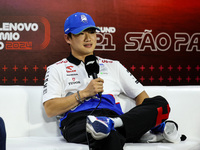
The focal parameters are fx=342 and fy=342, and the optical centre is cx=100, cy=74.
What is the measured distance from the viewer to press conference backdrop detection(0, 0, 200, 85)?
336 cm

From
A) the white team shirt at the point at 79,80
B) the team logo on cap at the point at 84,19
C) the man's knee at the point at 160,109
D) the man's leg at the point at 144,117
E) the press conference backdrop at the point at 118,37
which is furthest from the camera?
the press conference backdrop at the point at 118,37

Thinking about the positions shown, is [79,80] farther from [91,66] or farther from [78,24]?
[78,24]

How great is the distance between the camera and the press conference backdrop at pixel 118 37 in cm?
336

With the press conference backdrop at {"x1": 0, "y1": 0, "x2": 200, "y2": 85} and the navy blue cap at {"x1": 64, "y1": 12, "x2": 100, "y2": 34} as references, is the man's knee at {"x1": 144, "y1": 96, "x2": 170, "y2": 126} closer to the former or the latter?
the navy blue cap at {"x1": 64, "y1": 12, "x2": 100, "y2": 34}

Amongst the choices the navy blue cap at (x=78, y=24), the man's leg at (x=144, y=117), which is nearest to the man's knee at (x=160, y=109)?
the man's leg at (x=144, y=117)

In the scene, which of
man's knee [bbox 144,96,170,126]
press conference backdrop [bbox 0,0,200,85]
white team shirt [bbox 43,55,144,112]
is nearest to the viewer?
man's knee [bbox 144,96,170,126]

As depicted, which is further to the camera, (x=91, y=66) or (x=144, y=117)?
(x=91, y=66)

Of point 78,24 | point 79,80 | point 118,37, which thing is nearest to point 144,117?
point 79,80

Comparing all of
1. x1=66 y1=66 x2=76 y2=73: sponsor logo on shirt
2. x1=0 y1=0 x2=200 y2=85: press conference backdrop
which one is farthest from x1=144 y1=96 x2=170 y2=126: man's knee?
x1=0 y1=0 x2=200 y2=85: press conference backdrop

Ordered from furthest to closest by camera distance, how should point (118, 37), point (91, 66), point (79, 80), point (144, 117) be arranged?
point (118, 37)
point (79, 80)
point (91, 66)
point (144, 117)

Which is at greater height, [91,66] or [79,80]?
[91,66]

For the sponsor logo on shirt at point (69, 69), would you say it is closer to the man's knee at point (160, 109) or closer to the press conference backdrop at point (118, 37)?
the man's knee at point (160, 109)

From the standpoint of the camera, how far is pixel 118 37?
3.48 meters

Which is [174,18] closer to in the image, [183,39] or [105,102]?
[183,39]
